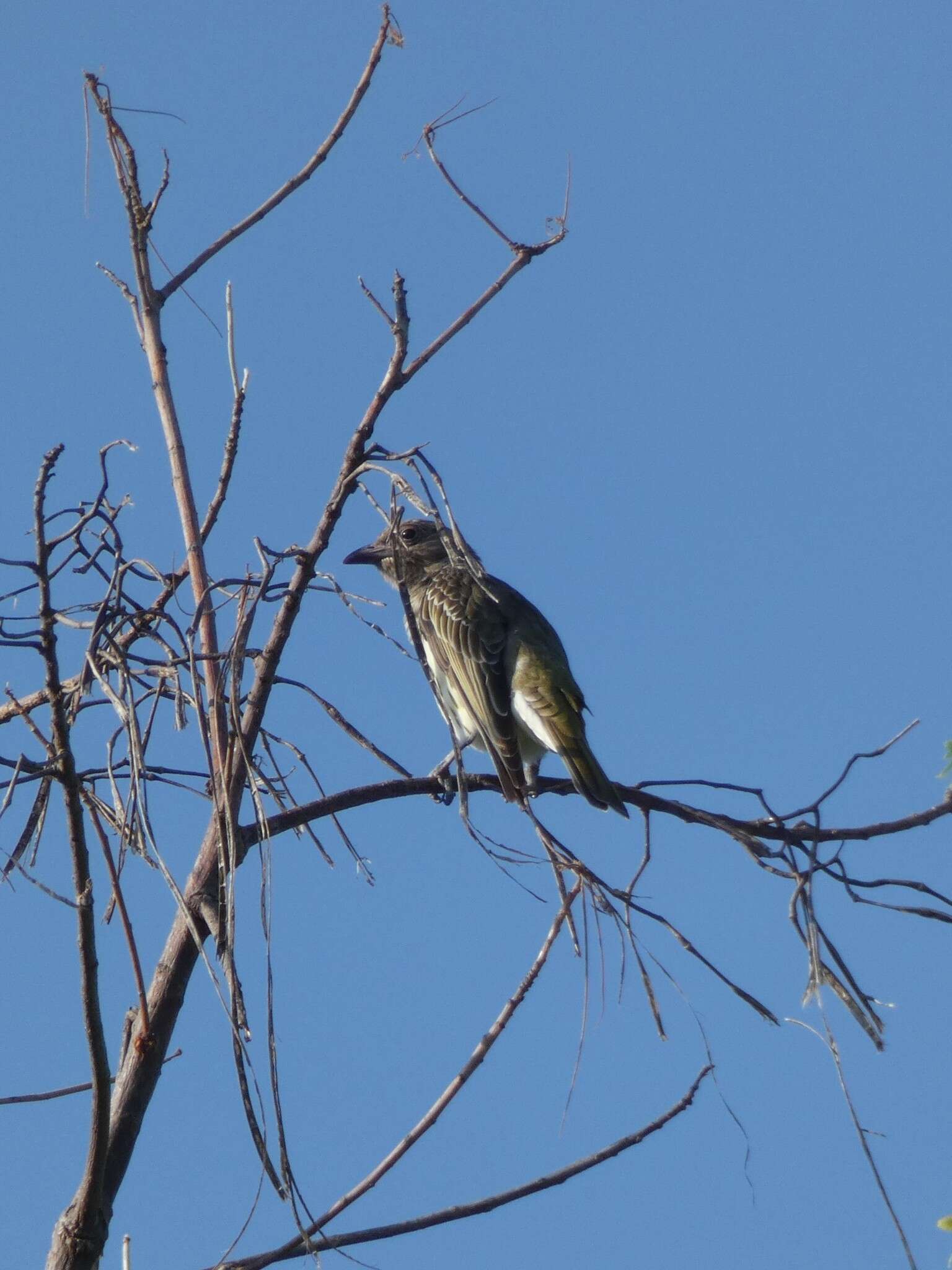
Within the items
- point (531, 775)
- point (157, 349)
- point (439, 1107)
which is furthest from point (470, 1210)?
point (531, 775)

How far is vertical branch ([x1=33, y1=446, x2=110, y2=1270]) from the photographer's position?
219 centimetres

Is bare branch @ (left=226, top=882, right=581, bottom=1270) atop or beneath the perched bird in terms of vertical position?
beneath

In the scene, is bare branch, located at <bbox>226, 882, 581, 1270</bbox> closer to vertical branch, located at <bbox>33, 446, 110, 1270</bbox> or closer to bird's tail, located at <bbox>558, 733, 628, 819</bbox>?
vertical branch, located at <bbox>33, 446, 110, 1270</bbox>

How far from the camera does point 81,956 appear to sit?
7.52 feet

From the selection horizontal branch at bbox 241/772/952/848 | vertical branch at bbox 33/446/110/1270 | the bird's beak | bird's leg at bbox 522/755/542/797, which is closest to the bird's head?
the bird's beak

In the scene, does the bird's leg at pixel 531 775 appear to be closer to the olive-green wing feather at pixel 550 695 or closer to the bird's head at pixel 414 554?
the olive-green wing feather at pixel 550 695

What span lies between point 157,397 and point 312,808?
107cm

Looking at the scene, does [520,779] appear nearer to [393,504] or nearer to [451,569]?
[451,569]

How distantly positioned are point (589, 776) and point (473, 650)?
1.32m

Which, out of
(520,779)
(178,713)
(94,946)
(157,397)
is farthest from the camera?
(520,779)

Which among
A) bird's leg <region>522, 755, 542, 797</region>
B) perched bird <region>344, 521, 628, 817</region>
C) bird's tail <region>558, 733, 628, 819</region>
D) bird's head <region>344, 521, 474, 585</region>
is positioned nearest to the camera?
bird's tail <region>558, 733, 628, 819</region>

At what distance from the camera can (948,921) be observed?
3.26 meters

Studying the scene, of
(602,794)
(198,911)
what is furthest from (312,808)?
(602,794)

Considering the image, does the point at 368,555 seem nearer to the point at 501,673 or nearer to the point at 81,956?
the point at 501,673
